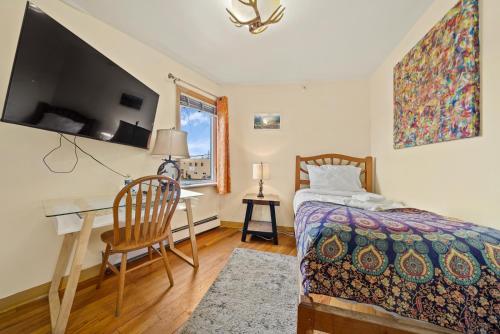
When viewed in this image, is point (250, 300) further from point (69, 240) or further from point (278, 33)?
point (278, 33)

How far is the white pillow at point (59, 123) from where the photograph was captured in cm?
116

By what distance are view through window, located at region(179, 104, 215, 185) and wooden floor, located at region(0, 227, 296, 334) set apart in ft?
3.94

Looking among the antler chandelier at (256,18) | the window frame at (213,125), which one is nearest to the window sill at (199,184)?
the window frame at (213,125)

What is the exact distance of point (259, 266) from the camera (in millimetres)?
1866

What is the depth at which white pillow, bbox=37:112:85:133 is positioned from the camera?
116cm

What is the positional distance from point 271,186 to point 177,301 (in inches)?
79.0

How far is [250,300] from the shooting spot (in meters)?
1.39

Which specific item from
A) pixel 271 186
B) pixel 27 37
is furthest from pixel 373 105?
pixel 27 37

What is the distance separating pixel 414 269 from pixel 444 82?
145 centimetres

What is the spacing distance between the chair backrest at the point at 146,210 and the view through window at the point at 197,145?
113 centimetres

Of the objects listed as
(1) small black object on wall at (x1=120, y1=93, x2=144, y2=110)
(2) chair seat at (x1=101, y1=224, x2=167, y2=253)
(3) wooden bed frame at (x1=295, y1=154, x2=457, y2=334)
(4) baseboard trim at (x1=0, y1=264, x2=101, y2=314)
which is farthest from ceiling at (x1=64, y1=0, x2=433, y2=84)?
(4) baseboard trim at (x1=0, y1=264, x2=101, y2=314)

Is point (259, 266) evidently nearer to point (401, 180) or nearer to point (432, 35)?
point (401, 180)

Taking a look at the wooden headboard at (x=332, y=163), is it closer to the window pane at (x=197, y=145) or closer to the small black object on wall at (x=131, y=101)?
the window pane at (x=197, y=145)

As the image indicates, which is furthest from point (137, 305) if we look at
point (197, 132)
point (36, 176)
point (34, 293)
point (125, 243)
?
point (197, 132)
